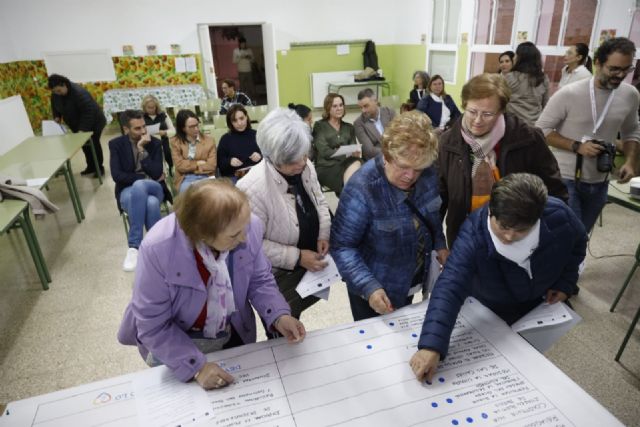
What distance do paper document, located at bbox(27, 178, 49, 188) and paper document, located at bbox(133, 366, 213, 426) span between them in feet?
9.43

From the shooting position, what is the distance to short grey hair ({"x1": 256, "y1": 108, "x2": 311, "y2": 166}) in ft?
5.12

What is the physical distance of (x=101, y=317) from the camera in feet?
9.45

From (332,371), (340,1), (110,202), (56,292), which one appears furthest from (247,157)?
(340,1)

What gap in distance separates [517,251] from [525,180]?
23 cm

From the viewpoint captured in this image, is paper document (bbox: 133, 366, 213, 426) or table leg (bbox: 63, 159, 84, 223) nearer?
paper document (bbox: 133, 366, 213, 426)

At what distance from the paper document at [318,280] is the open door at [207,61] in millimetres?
7824

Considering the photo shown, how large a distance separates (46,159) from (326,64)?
23.4ft

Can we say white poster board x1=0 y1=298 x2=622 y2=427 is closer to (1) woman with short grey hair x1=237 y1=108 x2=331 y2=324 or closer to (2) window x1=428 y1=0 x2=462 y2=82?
(1) woman with short grey hair x1=237 y1=108 x2=331 y2=324

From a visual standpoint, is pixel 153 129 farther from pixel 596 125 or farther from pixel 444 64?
pixel 444 64

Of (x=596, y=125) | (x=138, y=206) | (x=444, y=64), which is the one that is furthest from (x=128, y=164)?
(x=444, y=64)

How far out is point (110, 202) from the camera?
198 inches

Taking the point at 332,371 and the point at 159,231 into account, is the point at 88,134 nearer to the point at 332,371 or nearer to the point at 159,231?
the point at 159,231

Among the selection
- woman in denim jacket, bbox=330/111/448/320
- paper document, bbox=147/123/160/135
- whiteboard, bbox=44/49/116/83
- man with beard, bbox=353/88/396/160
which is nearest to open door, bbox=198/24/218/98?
whiteboard, bbox=44/49/116/83

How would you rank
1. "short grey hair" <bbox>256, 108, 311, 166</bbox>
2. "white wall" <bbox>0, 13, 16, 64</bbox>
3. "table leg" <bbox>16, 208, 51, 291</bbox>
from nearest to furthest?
"short grey hair" <bbox>256, 108, 311, 166</bbox> < "table leg" <bbox>16, 208, 51, 291</bbox> < "white wall" <bbox>0, 13, 16, 64</bbox>
